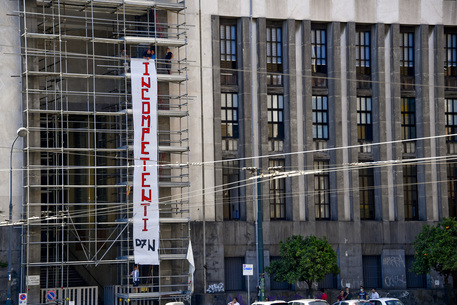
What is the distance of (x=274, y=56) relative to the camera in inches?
2237

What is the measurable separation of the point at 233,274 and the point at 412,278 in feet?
39.2

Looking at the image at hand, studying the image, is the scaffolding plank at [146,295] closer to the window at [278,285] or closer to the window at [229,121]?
the window at [278,285]

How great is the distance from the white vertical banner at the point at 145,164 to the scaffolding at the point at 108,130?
1.78 feet

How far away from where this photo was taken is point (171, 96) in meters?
53.3

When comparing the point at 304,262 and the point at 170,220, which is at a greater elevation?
the point at 170,220

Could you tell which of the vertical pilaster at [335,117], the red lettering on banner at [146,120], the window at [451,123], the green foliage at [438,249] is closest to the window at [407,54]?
the window at [451,123]

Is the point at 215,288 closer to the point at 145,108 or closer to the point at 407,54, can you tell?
the point at 145,108

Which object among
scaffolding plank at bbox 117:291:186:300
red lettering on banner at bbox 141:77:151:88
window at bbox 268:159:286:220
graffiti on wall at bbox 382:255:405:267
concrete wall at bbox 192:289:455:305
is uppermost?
red lettering on banner at bbox 141:77:151:88

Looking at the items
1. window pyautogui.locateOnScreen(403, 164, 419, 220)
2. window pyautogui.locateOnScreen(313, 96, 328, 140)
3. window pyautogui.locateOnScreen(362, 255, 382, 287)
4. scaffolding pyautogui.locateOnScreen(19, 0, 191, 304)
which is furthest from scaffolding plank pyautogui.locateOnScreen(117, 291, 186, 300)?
window pyautogui.locateOnScreen(403, 164, 419, 220)

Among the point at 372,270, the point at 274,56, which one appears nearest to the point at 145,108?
the point at 274,56

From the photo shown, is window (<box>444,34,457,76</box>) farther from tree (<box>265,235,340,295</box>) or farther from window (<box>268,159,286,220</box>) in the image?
tree (<box>265,235,340,295</box>)

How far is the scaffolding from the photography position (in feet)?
161

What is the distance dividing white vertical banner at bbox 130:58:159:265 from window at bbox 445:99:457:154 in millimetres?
20337

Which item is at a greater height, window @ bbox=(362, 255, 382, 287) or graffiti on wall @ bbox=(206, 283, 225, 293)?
window @ bbox=(362, 255, 382, 287)
